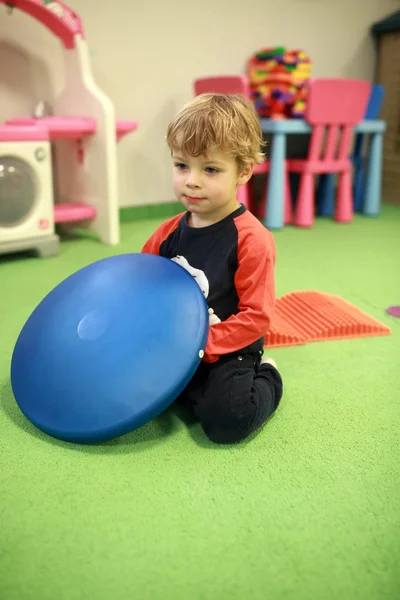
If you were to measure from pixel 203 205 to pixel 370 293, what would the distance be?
0.92 metres

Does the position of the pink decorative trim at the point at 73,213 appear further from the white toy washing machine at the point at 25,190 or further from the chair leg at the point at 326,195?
the chair leg at the point at 326,195

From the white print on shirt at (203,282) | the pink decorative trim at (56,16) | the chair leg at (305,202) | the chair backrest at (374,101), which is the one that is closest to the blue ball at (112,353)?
the white print on shirt at (203,282)

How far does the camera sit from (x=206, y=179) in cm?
100

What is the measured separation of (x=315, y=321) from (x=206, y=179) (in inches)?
24.5

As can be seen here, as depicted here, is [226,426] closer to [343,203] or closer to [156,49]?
[343,203]

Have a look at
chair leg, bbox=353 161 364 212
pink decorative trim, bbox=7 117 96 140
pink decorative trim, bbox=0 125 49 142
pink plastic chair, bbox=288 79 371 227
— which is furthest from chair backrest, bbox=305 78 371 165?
pink decorative trim, bbox=0 125 49 142

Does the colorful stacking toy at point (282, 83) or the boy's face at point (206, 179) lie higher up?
the colorful stacking toy at point (282, 83)

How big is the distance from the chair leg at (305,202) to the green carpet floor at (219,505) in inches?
57.8

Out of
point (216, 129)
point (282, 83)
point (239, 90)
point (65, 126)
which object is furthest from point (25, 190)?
point (282, 83)

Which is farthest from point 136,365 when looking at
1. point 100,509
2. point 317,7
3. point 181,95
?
point 317,7

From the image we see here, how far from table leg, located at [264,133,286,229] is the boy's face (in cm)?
153

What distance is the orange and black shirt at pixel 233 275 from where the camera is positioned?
3.34ft

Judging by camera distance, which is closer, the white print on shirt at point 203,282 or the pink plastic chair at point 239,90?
the white print on shirt at point 203,282

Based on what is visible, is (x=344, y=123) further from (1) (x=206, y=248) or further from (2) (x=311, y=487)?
(2) (x=311, y=487)
